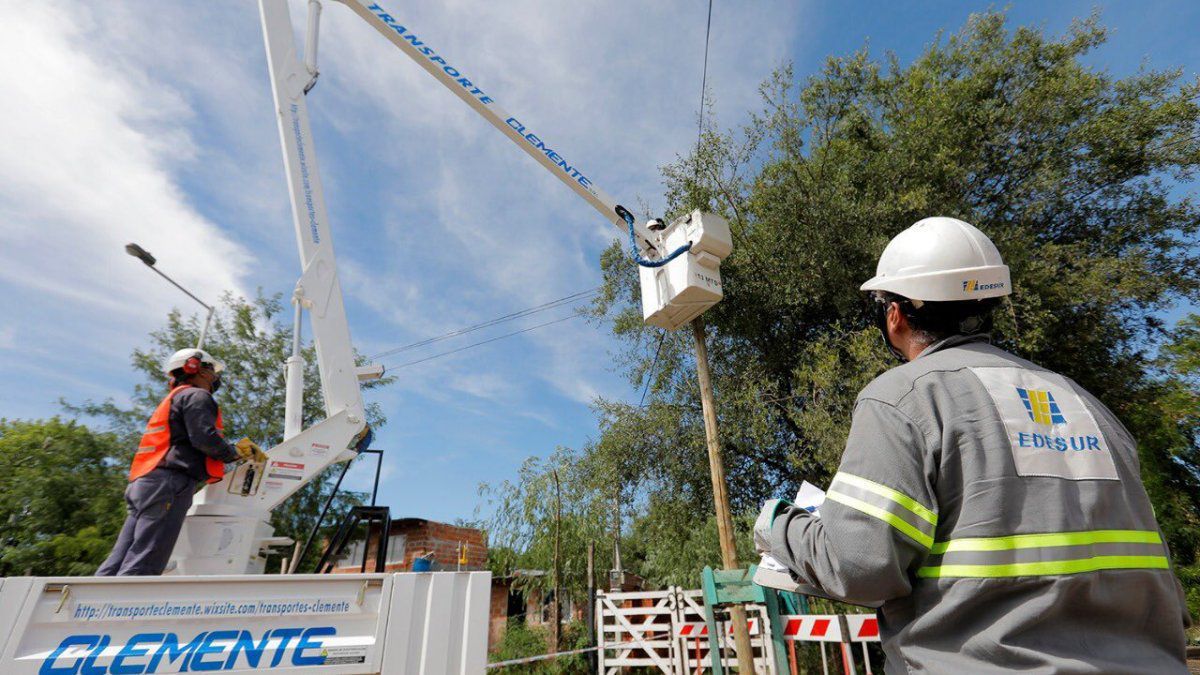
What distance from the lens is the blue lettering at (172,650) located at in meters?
2.40

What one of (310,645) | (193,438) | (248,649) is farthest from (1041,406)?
(193,438)

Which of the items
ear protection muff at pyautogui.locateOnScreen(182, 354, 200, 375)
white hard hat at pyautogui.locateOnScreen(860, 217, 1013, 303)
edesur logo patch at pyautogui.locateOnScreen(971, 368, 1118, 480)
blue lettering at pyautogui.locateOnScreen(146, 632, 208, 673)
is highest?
ear protection muff at pyautogui.locateOnScreen(182, 354, 200, 375)

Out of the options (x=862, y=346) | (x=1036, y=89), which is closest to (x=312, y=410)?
(x=862, y=346)

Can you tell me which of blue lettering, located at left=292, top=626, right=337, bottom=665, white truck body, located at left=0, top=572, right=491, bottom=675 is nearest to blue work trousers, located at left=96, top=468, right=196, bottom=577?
white truck body, located at left=0, top=572, right=491, bottom=675

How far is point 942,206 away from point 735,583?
9.19 metres

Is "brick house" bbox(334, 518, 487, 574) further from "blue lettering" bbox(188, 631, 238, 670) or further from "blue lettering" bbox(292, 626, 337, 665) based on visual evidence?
"blue lettering" bbox(188, 631, 238, 670)

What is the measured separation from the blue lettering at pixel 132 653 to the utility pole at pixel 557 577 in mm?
9803

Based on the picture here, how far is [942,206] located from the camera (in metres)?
10.5

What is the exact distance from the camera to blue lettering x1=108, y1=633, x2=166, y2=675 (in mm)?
2350

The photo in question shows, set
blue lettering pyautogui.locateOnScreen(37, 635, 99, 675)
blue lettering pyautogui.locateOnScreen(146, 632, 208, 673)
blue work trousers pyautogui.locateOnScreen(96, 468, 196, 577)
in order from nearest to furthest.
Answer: blue lettering pyautogui.locateOnScreen(37, 635, 99, 675) → blue lettering pyautogui.locateOnScreen(146, 632, 208, 673) → blue work trousers pyautogui.locateOnScreen(96, 468, 196, 577)

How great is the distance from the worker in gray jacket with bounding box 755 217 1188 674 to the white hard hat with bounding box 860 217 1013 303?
0.23 metres

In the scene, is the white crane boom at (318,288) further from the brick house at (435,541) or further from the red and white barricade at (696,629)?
the brick house at (435,541)

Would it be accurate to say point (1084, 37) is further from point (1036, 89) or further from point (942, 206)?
point (942, 206)

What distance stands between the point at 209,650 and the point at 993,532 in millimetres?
2908
